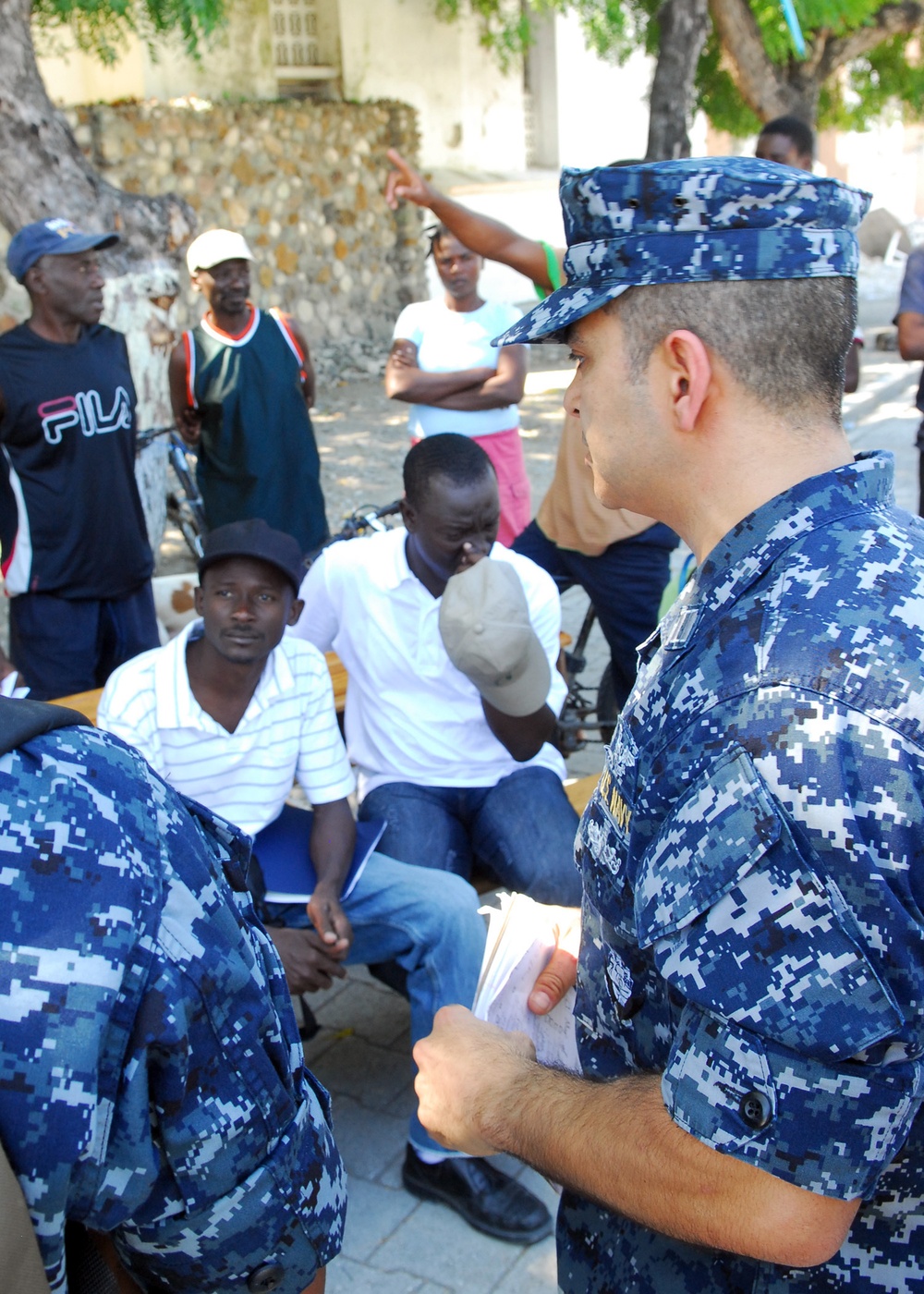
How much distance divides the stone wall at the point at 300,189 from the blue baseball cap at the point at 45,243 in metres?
5.82

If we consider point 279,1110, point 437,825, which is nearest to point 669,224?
point 279,1110

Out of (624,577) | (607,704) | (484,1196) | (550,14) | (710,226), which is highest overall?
(550,14)

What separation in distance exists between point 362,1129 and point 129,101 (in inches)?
401

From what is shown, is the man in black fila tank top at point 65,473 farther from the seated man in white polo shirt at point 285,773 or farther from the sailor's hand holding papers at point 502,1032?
the sailor's hand holding papers at point 502,1032

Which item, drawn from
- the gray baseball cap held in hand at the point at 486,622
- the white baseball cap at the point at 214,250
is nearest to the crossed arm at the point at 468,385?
the white baseball cap at the point at 214,250

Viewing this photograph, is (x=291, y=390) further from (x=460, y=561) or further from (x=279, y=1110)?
(x=279, y=1110)

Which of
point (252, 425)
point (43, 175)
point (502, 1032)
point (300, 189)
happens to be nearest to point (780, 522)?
point (502, 1032)

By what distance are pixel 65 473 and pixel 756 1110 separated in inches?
133

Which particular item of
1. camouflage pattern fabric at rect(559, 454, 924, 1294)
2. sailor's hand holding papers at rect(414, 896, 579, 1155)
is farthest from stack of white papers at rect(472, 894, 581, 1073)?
camouflage pattern fabric at rect(559, 454, 924, 1294)

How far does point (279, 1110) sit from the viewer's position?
1211 millimetres

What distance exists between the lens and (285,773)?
109 inches

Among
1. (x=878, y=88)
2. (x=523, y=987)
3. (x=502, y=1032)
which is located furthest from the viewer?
(x=878, y=88)

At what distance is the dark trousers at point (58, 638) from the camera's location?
3.90 meters

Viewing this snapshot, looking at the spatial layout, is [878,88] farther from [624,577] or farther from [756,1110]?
[756,1110]
